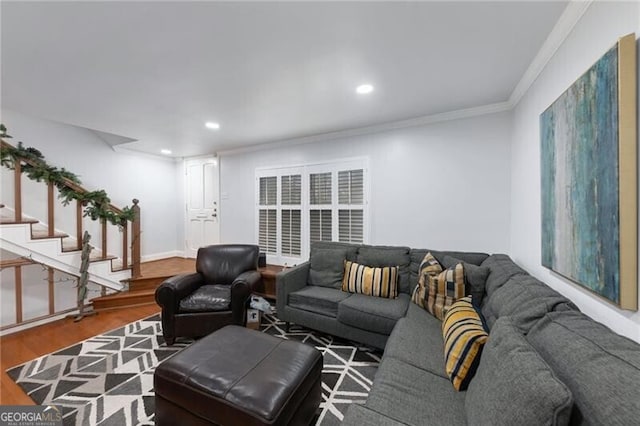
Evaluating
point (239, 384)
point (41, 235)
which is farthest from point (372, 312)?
point (41, 235)

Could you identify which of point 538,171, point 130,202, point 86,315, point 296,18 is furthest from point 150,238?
point 538,171

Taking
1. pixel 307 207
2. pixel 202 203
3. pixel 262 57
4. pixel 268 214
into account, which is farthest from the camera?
pixel 202 203

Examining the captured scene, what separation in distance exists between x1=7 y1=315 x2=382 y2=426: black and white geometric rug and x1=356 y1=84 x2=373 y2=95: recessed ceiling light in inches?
94.5

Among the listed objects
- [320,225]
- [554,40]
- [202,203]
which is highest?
[554,40]

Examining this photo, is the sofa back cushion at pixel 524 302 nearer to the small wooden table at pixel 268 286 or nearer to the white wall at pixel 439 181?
the white wall at pixel 439 181

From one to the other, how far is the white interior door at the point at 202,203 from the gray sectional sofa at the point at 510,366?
357 cm

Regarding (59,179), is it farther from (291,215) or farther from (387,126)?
(387,126)

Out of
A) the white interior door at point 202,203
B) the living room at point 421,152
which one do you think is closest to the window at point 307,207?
the living room at point 421,152

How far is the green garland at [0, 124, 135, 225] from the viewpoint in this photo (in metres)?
2.90

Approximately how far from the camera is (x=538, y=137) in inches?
76.2

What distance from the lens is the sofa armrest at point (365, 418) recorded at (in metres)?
1.00

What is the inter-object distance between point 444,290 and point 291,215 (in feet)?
8.19

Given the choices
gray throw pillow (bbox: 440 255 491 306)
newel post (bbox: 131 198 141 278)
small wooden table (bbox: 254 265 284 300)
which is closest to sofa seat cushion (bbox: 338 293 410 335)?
gray throw pillow (bbox: 440 255 491 306)

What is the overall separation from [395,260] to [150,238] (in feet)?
15.3
